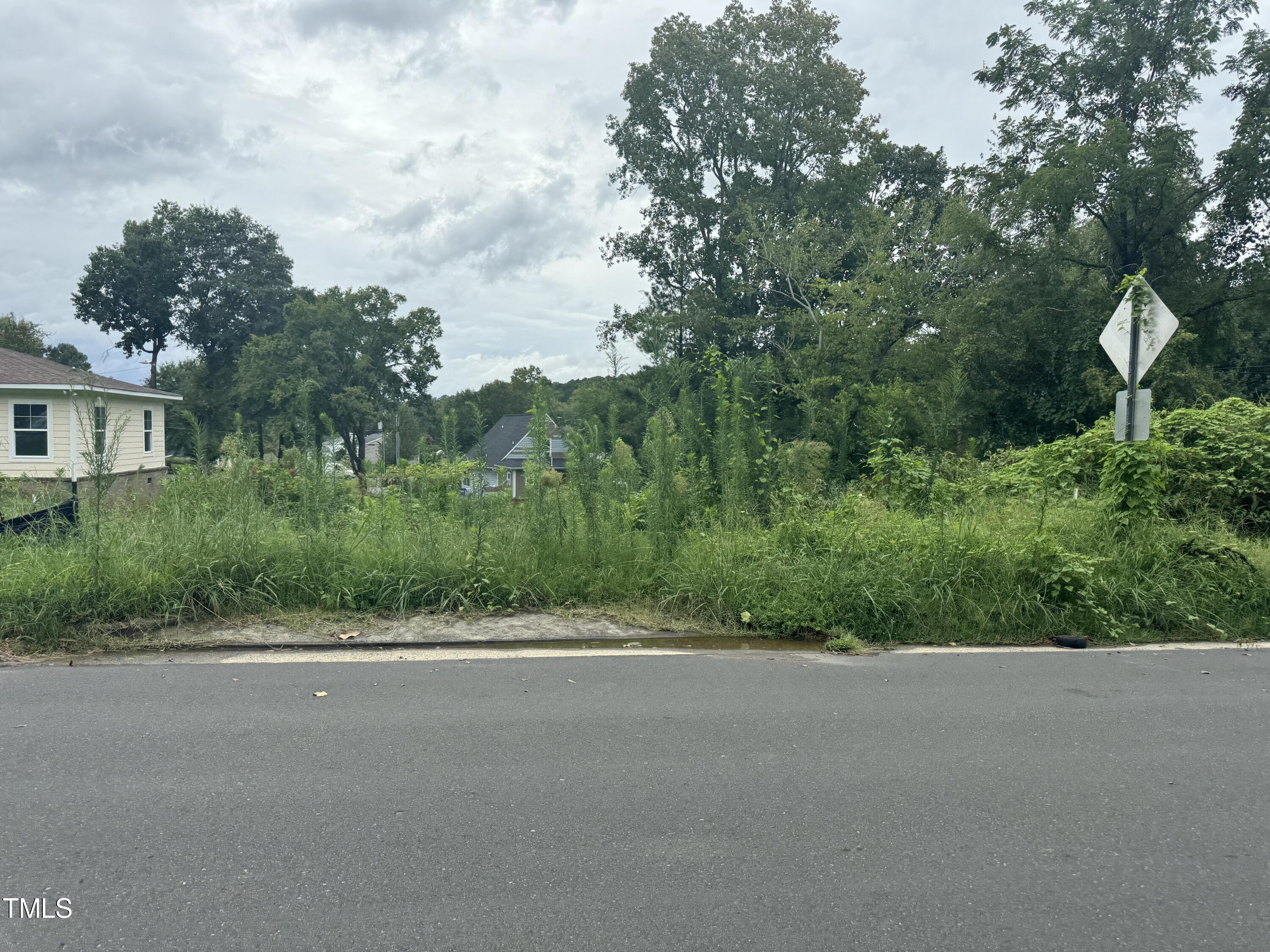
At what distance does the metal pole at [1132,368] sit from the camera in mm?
7539

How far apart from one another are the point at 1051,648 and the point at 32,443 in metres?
27.2

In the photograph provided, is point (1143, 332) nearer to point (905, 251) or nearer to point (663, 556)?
point (663, 556)

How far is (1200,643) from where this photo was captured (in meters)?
6.34

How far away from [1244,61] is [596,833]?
2663 centimetres

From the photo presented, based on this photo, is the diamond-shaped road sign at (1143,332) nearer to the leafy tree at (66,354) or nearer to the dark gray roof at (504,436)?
the dark gray roof at (504,436)

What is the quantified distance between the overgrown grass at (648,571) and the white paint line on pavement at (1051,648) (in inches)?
4.9

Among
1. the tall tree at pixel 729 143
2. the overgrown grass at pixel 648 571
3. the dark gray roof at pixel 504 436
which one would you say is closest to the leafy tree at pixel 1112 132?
the tall tree at pixel 729 143

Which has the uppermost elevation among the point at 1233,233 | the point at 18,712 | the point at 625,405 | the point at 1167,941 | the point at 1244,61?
the point at 1244,61

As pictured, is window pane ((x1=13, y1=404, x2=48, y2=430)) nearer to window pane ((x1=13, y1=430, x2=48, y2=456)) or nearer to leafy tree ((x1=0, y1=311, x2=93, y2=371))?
window pane ((x1=13, y1=430, x2=48, y2=456))

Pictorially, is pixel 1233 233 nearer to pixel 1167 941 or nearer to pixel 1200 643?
pixel 1200 643

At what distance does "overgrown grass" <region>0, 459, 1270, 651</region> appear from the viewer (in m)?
6.25

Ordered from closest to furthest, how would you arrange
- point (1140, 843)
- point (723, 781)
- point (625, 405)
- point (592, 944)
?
point (592, 944)
point (1140, 843)
point (723, 781)
point (625, 405)

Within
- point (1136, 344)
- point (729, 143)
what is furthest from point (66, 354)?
point (1136, 344)

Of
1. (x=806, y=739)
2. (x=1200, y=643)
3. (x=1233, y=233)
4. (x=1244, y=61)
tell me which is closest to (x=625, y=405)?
(x=1200, y=643)
